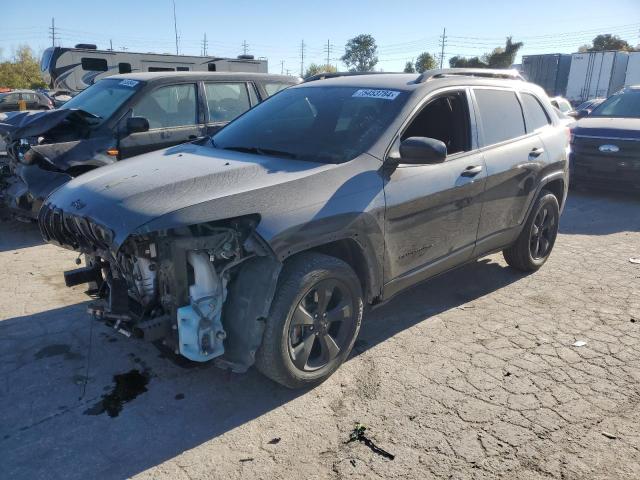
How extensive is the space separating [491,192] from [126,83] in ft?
15.6

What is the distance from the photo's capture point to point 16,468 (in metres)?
2.62

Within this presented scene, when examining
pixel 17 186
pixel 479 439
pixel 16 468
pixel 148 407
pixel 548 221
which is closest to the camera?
pixel 16 468

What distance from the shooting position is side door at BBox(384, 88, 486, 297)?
11.7ft

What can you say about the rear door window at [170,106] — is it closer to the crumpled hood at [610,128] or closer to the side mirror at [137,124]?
the side mirror at [137,124]

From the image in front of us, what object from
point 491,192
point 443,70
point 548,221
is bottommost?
point 548,221

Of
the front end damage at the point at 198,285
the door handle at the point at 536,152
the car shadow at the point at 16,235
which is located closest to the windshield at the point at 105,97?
the car shadow at the point at 16,235

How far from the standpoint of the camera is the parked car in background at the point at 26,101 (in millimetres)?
20000

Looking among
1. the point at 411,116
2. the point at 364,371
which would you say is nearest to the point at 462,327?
the point at 364,371

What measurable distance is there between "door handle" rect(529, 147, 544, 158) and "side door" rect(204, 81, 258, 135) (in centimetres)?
366

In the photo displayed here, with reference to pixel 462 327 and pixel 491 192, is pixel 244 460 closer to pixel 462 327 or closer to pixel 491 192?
pixel 462 327

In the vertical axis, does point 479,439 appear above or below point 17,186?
below

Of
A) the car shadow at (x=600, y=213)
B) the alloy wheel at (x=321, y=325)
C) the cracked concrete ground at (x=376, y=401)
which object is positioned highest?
the alloy wheel at (x=321, y=325)

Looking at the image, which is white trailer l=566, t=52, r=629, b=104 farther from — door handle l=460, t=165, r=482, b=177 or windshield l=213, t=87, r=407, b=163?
windshield l=213, t=87, r=407, b=163

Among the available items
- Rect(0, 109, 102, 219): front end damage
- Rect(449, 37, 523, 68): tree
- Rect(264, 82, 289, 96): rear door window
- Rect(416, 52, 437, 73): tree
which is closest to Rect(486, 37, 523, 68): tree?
Rect(449, 37, 523, 68): tree
